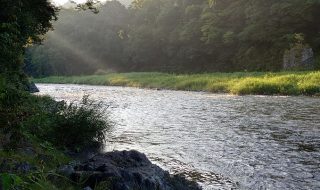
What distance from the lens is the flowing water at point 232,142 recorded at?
1038 cm

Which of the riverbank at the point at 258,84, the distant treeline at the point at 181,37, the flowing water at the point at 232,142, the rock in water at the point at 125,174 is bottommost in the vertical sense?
the flowing water at the point at 232,142

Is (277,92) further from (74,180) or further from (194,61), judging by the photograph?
(194,61)

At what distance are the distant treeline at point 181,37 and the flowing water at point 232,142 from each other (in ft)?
21.7

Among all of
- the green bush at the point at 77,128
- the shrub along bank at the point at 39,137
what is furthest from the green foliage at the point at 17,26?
the green bush at the point at 77,128

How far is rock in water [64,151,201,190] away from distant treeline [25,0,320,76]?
13133mm

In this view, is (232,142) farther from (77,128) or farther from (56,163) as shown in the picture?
(56,163)

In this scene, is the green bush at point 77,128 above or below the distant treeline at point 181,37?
below

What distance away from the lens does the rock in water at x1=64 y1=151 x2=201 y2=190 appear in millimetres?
7574

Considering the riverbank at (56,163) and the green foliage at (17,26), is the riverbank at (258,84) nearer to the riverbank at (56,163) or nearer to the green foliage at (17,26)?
the green foliage at (17,26)

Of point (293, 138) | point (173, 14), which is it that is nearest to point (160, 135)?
point (293, 138)

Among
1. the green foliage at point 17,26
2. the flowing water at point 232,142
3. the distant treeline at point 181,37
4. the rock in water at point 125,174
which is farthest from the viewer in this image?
the distant treeline at point 181,37

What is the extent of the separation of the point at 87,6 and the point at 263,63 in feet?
166

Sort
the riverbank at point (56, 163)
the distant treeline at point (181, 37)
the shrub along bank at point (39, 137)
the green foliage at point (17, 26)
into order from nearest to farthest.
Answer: the shrub along bank at point (39, 137)
the riverbank at point (56, 163)
the green foliage at point (17, 26)
the distant treeline at point (181, 37)

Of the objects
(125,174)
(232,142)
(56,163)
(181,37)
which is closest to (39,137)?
(56,163)
